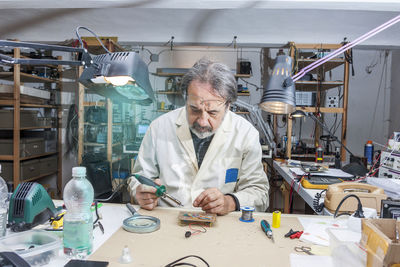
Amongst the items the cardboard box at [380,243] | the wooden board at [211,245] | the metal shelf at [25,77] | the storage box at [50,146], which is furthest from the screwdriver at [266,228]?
the storage box at [50,146]

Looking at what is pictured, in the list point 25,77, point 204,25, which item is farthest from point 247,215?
point 25,77

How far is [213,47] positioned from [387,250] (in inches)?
138

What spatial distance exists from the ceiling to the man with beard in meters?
2.34

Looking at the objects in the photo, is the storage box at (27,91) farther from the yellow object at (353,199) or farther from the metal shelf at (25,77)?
the yellow object at (353,199)

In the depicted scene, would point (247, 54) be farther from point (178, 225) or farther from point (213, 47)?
point (178, 225)

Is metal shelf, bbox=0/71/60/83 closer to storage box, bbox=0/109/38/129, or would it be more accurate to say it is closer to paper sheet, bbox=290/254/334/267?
storage box, bbox=0/109/38/129

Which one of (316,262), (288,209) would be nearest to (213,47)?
(288,209)

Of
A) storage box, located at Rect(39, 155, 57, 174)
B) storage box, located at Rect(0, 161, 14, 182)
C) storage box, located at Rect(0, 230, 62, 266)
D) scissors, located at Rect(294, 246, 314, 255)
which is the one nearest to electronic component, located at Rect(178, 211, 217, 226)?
scissors, located at Rect(294, 246, 314, 255)

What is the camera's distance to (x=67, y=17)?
139 inches

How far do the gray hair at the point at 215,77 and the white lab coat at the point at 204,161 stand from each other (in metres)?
0.17

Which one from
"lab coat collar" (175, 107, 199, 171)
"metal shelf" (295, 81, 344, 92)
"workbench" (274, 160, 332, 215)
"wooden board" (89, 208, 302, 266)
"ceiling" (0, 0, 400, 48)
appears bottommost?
"workbench" (274, 160, 332, 215)

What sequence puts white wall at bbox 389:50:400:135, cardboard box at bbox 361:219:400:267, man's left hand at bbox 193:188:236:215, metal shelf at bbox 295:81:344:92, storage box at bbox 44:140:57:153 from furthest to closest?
white wall at bbox 389:50:400:135 < storage box at bbox 44:140:57:153 < metal shelf at bbox 295:81:344:92 < man's left hand at bbox 193:188:236:215 < cardboard box at bbox 361:219:400:267

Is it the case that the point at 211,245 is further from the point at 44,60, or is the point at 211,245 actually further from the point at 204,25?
the point at 204,25

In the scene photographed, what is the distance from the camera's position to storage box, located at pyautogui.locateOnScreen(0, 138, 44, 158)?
2.92m
